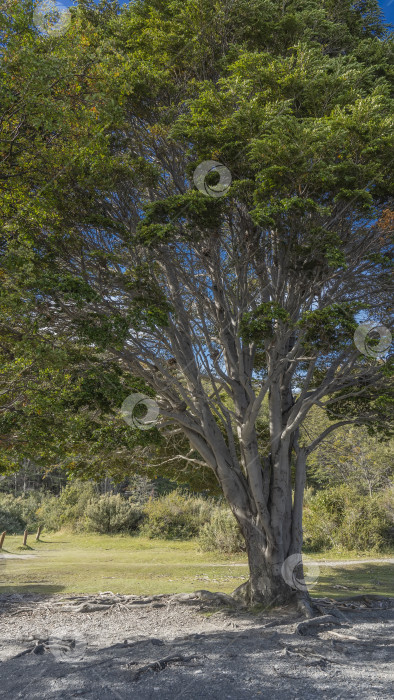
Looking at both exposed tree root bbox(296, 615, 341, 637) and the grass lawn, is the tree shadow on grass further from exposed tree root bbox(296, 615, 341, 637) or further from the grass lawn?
exposed tree root bbox(296, 615, 341, 637)

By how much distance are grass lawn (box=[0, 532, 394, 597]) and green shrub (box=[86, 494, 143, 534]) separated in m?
2.72

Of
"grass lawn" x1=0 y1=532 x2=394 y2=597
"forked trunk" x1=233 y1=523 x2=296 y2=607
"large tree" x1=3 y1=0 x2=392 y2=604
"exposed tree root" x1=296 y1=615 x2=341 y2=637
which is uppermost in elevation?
"large tree" x1=3 y1=0 x2=392 y2=604

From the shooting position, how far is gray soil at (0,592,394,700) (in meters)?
5.01

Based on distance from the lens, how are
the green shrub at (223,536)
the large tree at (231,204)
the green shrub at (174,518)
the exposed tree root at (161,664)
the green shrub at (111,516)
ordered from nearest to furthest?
the exposed tree root at (161,664), the large tree at (231,204), the green shrub at (223,536), the green shrub at (174,518), the green shrub at (111,516)

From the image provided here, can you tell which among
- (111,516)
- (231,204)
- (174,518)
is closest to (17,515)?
(111,516)

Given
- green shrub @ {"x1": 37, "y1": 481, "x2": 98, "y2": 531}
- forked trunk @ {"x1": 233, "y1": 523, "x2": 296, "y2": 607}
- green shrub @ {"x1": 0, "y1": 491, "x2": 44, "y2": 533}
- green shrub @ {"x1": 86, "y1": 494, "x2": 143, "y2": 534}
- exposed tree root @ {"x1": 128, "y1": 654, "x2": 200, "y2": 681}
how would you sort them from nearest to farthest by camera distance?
1. exposed tree root @ {"x1": 128, "y1": 654, "x2": 200, "y2": 681}
2. forked trunk @ {"x1": 233, "y1": 523, "x2": 296, "y2": 607}
3. green shrub @ {"x1": 86, "y1": 494, "x2": 143, "y2": 534}
4. green shrub @ {"x1": 37, "y1": 481, "x2": 98, "y2": 531}
5. green shrub @ {"x1": 0, "y1": 491, "x2": 44, "y2": 533}

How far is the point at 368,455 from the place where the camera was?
23.0 metres

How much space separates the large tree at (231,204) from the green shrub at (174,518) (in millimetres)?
14506

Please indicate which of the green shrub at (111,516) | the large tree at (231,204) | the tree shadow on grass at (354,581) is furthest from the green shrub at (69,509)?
the large tree at (231,204)

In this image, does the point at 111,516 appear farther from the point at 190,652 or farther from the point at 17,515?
the point at 190,652

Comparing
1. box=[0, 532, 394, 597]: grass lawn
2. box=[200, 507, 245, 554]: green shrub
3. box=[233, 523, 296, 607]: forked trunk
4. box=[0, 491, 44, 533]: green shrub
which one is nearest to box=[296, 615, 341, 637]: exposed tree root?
box=[233, 523, 296, 607]: forked trunk

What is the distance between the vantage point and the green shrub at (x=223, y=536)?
19.0 metres

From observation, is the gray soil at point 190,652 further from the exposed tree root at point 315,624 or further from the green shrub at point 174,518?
the green shrub at point 174,518

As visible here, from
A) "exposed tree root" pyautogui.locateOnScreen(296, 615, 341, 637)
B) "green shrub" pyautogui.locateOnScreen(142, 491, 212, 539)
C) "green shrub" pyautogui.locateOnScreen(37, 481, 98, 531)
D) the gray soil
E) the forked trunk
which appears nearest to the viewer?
the gray soil
